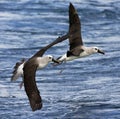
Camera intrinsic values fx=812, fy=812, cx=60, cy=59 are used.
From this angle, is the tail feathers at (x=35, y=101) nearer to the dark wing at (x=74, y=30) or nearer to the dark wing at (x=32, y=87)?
the dark wing at (x=32, y=87)

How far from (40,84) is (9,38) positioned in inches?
197

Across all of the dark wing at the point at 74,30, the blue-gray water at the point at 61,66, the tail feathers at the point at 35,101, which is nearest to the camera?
the tail feathers at the point at 35,101

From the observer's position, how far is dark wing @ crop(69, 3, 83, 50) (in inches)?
591

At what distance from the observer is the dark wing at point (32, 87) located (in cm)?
1230

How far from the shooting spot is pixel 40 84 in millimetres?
16453

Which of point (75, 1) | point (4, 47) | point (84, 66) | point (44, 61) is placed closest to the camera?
point (44, 61)

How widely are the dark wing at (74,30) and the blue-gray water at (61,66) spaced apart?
3.63 ft

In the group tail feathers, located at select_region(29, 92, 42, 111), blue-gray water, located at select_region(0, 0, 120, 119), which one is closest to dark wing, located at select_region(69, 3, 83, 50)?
blue-gray water, located at select_region(0, 0, 120, 119)

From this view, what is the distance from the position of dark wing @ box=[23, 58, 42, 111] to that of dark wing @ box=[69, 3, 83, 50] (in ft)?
5.97

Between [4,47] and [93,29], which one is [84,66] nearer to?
[4,47]

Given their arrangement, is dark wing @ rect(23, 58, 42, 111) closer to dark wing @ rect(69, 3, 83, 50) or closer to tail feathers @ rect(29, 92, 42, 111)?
tail feathers @ rect(29, 92, 42, 111)

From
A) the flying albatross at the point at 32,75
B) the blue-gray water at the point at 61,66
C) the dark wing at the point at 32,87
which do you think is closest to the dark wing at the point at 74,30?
the blue-gray water at the point at 61,66

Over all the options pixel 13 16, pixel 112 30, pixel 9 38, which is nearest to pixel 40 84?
pixel 9 38

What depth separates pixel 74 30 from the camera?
15.1m
